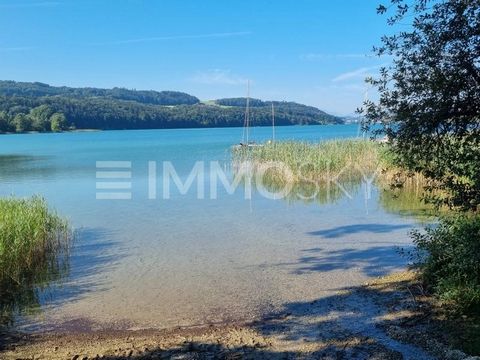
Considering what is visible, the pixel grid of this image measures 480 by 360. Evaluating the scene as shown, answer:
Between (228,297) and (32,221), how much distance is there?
5.36 metres

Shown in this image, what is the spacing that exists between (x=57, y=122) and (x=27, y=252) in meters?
120

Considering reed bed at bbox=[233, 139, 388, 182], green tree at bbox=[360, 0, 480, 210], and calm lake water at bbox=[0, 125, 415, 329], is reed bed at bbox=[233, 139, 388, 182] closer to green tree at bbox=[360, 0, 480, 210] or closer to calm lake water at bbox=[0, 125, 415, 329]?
calm lake water at bbox=[0, 125, 415, 329]

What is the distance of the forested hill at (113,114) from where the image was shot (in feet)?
397

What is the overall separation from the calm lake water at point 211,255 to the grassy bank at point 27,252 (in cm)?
38

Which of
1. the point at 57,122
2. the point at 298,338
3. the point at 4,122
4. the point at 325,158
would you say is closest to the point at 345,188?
the point at 325,158

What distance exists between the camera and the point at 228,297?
320 inches

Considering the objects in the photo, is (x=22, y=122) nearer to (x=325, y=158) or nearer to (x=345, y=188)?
(x=325, y=158)

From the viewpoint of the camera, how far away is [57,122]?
120562mm

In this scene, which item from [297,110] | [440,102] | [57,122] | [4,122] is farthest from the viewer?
[297,110]

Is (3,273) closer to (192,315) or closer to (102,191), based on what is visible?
(192,315)

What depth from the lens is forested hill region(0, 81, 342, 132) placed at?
12112 cm

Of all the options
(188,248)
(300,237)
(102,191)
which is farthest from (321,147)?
(188,248)

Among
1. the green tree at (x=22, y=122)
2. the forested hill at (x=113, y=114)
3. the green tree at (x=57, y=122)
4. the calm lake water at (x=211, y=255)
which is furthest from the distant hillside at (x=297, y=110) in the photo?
the calm lake water at (x=211, y=255)

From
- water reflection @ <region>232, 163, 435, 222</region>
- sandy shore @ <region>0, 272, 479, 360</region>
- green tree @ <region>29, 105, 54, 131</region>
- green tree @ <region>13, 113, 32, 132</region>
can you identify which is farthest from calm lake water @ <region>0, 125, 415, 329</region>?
green tree @ <region>29, 105, 54, 131</region>
